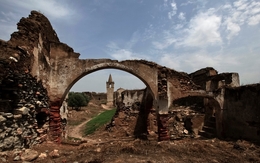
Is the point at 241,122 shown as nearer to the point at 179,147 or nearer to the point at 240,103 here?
the point at 240,103

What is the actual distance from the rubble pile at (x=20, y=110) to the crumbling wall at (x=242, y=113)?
343 inches

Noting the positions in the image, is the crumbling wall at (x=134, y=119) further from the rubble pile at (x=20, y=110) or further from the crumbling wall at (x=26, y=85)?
the rubble pile at (x=20, y=110)

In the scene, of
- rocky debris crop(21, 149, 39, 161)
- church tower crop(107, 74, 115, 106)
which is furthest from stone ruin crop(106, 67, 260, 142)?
church tower crop(107, 74, 115, 106)

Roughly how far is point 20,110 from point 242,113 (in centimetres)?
923

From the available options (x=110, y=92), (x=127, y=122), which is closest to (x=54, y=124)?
(x=127, y=122)

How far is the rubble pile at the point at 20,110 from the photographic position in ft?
15.3

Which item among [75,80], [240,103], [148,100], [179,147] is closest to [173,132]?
[148,100]

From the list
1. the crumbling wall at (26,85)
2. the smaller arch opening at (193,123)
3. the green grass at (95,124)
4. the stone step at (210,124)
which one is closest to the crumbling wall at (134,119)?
the smaller arch opening at (193,123)

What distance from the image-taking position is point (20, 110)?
5.20 meters

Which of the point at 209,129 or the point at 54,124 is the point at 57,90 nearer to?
the point at 54,124

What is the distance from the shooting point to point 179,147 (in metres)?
6.80

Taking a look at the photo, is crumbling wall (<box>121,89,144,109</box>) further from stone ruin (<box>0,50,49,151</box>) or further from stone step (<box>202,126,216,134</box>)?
stone ruin (<box>0,50,49,151</box>)

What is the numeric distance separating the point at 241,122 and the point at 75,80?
8.01 m

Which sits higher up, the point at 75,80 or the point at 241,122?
the point at 75,80
